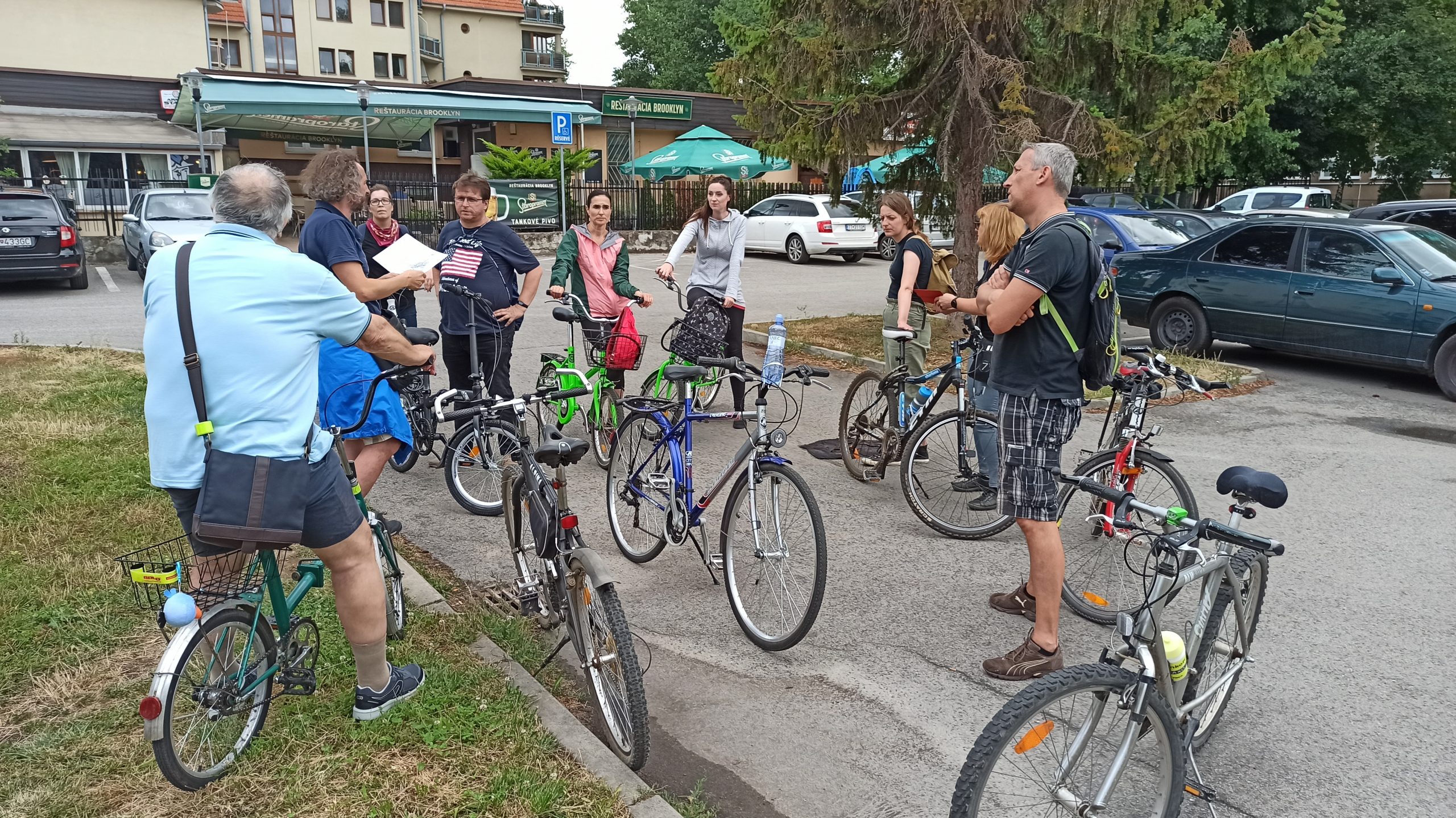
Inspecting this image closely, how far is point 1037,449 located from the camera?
4.16m

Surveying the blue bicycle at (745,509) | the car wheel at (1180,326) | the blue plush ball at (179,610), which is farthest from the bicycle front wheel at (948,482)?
the car wheel at (1180,326)

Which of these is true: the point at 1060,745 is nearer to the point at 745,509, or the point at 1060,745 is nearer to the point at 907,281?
the point at 745,509

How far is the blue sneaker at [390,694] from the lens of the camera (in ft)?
11.7

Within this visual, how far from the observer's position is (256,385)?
2.91 m

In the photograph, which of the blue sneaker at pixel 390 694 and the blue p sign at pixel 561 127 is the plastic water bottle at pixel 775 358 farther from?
the blue p sign at pixel 561 127

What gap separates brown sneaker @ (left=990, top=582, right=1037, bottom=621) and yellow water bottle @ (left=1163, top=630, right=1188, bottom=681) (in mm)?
1852

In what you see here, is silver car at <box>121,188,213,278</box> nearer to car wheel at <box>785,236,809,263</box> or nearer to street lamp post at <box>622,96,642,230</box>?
street lamp post at <box>622,96,642,230</box>

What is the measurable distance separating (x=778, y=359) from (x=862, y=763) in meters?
1.90

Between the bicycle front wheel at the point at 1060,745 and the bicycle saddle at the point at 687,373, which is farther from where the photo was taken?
the bicycle saddle at the point at 687,373

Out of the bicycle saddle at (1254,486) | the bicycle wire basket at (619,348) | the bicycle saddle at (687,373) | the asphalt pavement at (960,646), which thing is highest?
the bicycle saddle at (687,373)

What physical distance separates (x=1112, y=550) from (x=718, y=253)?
376 centimetres

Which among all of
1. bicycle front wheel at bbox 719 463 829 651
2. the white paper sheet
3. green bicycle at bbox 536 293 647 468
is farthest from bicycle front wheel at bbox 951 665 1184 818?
green bicycle at bbox 536 293 647 468

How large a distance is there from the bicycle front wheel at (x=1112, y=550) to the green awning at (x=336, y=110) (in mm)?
25153

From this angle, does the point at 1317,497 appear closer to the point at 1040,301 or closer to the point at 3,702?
the point at 1040,301
